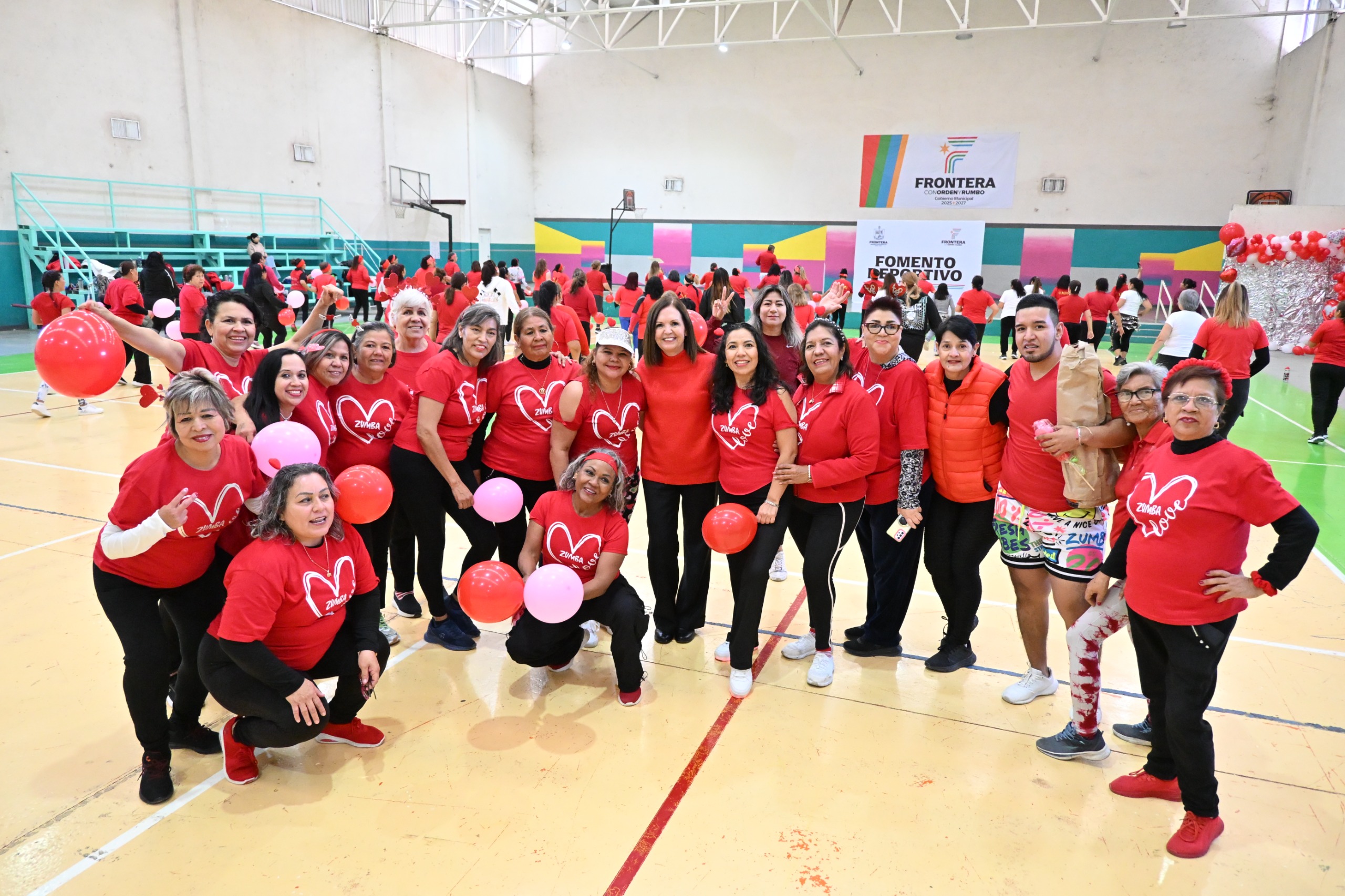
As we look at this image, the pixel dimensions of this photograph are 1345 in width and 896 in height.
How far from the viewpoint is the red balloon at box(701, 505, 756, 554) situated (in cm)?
346

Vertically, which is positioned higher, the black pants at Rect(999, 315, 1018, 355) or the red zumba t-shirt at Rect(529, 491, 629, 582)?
the black pants at Rect(999, 315, 1018, 355)

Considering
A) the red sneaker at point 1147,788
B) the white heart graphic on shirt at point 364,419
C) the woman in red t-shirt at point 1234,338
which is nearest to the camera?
the red sneaker at point 1147,788

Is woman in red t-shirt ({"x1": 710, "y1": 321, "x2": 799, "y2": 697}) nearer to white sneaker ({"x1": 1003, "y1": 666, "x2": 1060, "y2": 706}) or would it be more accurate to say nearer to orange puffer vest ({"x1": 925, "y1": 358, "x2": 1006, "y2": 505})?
orange puffer vest ({"x1": 925, "y1": 358, "x2": 1006, "y2": 505})

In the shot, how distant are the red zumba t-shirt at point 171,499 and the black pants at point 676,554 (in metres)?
1.72

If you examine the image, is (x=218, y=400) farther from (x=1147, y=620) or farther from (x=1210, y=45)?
(x=1210, y=45)

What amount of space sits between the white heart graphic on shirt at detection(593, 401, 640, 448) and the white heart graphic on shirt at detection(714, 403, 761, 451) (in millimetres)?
408

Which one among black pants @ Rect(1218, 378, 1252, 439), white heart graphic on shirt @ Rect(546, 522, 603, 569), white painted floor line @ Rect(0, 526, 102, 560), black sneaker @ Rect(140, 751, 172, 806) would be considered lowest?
black sneaker @ Rect(140, 751, 172, 806)

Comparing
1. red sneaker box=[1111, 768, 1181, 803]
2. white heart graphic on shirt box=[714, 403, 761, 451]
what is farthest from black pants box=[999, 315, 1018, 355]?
red sneaker box=[1111, 768, 1181, 803]

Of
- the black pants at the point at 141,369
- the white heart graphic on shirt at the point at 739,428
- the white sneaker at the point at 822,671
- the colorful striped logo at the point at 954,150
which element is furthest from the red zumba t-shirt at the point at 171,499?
the colorful striped logo at the point at 954,150

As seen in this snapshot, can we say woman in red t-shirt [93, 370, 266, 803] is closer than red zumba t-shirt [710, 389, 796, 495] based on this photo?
Yes

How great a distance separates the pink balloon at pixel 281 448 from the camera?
309 centimetres

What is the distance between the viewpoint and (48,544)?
16.8 ft

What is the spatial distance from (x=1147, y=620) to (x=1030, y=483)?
0.69 m

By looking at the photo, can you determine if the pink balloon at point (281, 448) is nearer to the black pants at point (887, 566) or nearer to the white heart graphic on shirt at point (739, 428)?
the white heart graphic on shirt at point (739, 428)
